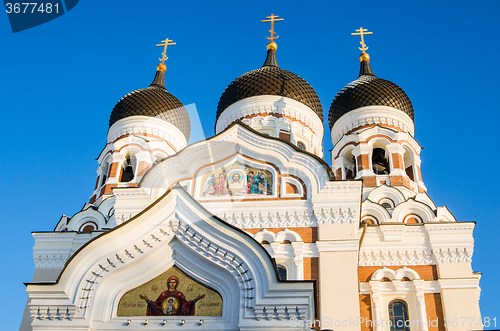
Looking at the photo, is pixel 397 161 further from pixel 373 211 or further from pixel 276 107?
pixel 276 107

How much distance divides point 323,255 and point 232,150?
266 centimetres

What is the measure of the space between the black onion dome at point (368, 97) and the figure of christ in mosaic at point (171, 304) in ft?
37.7

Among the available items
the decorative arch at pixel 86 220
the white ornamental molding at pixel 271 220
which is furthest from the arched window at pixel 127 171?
the white ornamental molding at pixel 271 220

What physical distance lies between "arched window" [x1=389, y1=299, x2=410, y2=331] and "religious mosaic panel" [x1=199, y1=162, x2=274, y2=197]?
3607mm

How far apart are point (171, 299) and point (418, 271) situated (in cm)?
618

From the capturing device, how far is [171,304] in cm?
660

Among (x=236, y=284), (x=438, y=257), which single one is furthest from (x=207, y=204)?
(x=438, y=257)

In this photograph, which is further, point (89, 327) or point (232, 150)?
point (232, 150)

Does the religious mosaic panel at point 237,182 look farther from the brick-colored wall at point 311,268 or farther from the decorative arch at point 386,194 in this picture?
the decorative arch at point 386,194

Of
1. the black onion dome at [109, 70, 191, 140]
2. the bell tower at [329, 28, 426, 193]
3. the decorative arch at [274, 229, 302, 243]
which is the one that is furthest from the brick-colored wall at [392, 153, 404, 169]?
the black onion dome at [109, 70, 191, 140]

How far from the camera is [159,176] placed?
10.0 metres

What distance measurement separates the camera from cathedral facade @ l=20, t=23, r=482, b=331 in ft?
21.3

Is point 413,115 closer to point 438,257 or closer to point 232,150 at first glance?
point 438,257

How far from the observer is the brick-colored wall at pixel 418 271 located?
10711 millimetres
